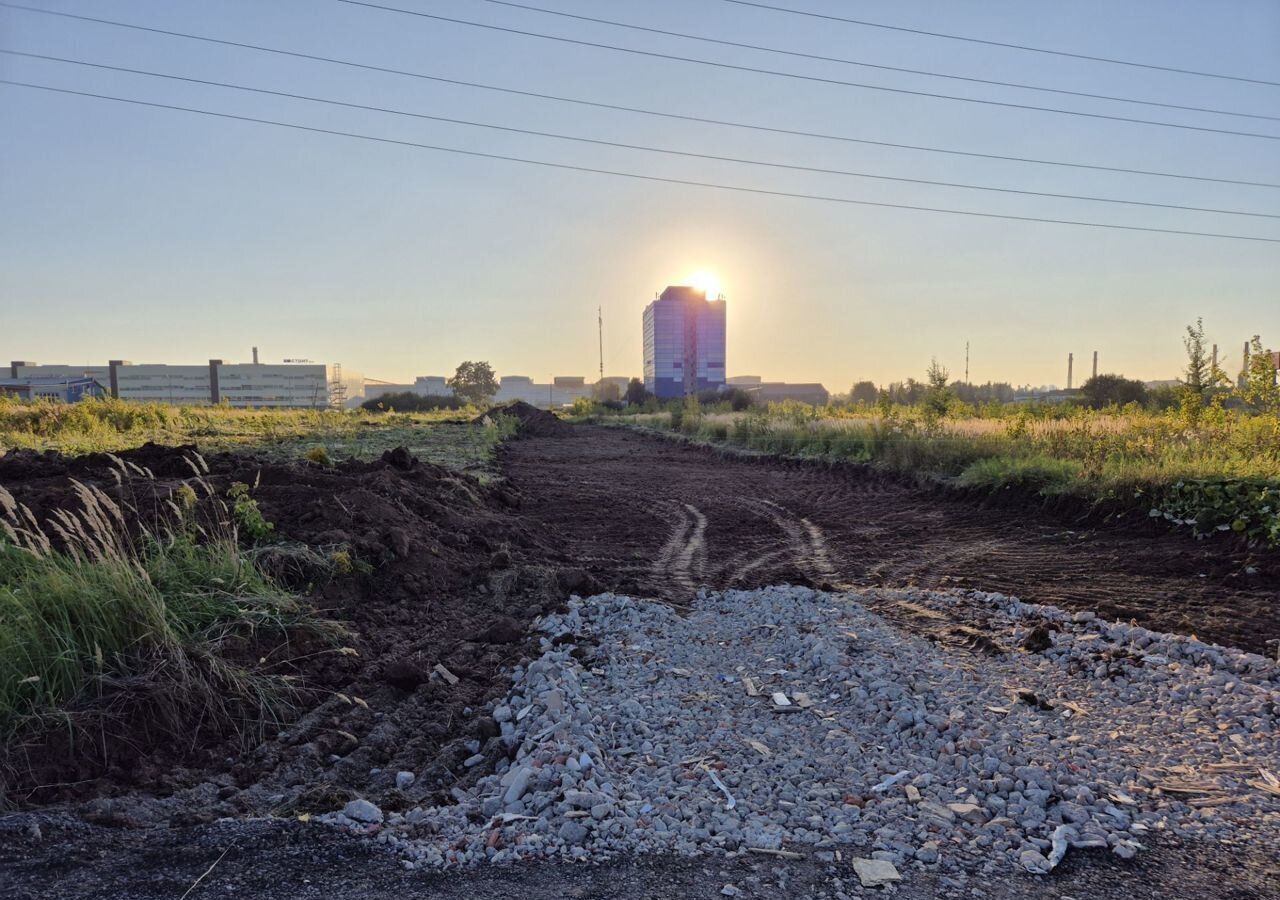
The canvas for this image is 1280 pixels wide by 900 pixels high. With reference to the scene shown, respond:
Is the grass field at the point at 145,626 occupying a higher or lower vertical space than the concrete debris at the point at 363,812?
higher

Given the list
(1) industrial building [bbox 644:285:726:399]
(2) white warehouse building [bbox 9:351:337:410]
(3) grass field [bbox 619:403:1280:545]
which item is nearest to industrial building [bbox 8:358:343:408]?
(2) white warehouse building [bbox 9:351:337:410]

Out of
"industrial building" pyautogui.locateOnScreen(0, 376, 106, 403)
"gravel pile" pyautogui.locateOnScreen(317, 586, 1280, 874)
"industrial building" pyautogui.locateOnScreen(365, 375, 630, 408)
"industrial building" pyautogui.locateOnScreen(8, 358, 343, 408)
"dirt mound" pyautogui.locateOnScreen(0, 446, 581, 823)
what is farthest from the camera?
"industrial building" pyautogui.locateOnScreen(365, 375, 630, 408)

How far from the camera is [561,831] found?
3.18 metres

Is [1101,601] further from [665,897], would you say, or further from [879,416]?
[879,416]

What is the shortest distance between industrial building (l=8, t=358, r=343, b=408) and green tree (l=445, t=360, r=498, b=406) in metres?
20.7

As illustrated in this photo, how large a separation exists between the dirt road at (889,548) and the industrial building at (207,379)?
38822mm

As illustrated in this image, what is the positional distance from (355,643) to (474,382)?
264 feet

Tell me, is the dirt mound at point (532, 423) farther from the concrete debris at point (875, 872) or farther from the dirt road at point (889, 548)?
the concrete debris at point (875, 872)

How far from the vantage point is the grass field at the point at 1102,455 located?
872cm

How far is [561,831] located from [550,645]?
7.57 feet

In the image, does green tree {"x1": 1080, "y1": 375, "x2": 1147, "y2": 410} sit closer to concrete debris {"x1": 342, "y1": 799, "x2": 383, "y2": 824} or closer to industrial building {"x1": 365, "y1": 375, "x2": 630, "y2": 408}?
concrete debris {"x1": 342, "y1": 799, "x2": 383, "y2": 824}

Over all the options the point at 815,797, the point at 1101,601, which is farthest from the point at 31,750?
the point at 1101,601

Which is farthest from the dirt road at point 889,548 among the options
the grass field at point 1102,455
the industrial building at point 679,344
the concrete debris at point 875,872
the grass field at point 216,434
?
the industrial building at point 679,344

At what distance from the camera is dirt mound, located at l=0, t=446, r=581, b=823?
3584mm
